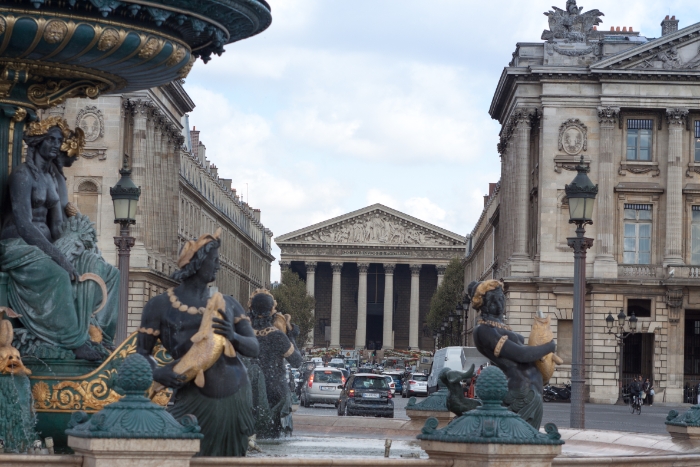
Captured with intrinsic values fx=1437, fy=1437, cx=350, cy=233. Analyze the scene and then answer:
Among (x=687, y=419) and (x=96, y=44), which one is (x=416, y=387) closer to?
(x=687, y=419)

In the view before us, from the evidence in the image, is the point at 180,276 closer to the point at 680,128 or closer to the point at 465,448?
the point at 465,448

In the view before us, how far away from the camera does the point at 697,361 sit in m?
66.8

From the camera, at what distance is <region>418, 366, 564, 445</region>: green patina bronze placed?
23.2 ft

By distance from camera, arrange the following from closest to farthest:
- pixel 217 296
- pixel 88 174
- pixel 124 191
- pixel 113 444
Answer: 1. pixel 113 444
2. pixel 217 296
3. pixel 124 191
4. pixel 88 174

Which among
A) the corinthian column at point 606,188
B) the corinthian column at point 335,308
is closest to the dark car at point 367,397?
the corinthian column at point 606,188

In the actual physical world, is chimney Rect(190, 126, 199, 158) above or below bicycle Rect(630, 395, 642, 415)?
above

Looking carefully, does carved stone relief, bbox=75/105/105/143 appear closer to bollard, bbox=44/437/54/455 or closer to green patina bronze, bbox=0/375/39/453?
green patina bronze, bbox=0/375/39/453

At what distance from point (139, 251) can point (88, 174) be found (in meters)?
4.57

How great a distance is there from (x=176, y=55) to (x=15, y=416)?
8.80 ft

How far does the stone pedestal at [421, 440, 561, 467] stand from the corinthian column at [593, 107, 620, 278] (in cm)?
5886

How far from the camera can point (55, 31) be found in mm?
9281

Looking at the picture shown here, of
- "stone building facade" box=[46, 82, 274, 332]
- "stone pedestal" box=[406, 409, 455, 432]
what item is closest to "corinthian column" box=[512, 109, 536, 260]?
"stone building facade" box=[46, 82, 274, 332]

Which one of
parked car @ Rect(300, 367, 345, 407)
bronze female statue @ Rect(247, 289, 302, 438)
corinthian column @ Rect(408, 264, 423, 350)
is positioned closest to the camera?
bronze female statue @ Rect(247, 289, 302, 438)

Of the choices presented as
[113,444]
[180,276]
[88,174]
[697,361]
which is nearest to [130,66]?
[180,276]
